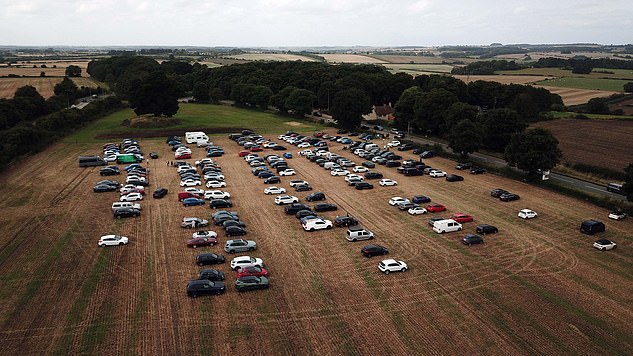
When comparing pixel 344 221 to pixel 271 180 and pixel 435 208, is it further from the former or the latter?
pixel 271 180

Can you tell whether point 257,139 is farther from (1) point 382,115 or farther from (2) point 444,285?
(2) point 444,285

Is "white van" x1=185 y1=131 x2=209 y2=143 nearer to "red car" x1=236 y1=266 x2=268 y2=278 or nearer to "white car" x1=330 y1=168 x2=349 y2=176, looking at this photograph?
"white car" x1=330 y1=168 x2=349 y2=176

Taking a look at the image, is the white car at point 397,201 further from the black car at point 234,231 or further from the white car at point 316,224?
the black car at point 234,231

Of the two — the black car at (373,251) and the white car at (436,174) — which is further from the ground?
the black car at (373,251)

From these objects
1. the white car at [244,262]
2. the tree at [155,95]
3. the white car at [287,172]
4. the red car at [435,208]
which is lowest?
the white car at [287,172]

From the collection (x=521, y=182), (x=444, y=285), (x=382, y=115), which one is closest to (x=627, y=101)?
(x=382, y=115)

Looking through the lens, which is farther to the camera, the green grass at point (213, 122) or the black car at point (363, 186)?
the green grass at point (213, 122)

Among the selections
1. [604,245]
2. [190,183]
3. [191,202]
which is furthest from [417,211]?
[190,183]

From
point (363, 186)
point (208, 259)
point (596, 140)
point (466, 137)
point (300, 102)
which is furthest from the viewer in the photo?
point (300, 102)

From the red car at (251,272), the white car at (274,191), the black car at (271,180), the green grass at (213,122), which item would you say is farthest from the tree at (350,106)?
the red car at (251,272)
